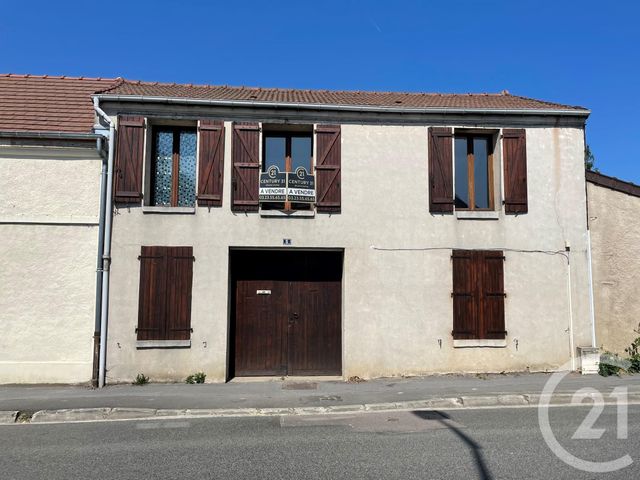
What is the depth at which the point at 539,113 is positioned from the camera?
10344 millimetres

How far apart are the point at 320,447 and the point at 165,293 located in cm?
527

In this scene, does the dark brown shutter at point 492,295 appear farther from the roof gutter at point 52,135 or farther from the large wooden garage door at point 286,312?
the roof gutter at point 52,135

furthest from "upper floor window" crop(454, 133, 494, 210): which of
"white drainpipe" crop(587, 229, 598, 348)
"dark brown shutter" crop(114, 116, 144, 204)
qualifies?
"dark brown shutter" crop(114, 116, 144, 204)

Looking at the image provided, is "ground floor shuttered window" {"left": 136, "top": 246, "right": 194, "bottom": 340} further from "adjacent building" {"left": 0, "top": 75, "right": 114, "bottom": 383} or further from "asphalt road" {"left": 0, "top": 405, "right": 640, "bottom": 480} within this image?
"asphalt road" {"left": 0, "top": 405, "right": 640, "bottom": 480}

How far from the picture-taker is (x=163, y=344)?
30.9 ft

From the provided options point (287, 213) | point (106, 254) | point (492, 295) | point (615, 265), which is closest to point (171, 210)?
point (106, 254)

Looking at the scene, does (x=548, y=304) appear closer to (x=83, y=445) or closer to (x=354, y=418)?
(x=354, y=418)

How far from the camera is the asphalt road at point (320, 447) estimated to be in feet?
15.4

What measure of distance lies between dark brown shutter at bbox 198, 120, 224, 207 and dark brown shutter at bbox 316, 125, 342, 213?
2.02 m

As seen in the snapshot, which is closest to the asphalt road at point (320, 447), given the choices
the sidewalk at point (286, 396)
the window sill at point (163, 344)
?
the sidewalk at point (286, 396)

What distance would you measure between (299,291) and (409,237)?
103 inches

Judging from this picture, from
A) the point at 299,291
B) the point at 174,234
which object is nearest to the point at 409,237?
A: the point at 299,291

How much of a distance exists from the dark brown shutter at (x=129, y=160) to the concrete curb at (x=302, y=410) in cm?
423

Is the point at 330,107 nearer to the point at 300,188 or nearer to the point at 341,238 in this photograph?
the point at 300,188
